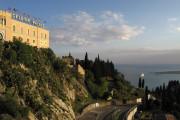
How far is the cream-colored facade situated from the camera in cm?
6844

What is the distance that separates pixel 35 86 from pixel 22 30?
17.7 meters

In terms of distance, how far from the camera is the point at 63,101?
67.8 metres

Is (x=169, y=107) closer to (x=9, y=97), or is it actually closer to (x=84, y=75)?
(x=84, y=75)

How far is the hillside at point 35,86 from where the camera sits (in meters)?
52.8

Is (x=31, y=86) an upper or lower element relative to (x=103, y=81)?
upper

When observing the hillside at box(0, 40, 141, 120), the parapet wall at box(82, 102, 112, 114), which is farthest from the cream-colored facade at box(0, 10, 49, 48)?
the parapet wall at box(82, 102, 112, 114)

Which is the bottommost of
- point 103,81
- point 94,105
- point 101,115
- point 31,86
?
point 101,115

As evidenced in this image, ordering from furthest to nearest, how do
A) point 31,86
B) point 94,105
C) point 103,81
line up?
1. point 103,81
2. point 94,105
3. point 31,86

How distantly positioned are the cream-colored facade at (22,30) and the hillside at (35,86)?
3426 mm

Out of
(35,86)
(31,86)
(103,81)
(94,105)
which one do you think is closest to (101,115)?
(94,105)

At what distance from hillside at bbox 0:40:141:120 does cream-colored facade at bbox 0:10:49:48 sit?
3.43m

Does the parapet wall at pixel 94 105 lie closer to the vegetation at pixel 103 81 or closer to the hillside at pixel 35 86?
the hillside at pixel 35 86

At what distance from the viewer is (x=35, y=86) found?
61219mm

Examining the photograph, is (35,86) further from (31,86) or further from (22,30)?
(22,30)
